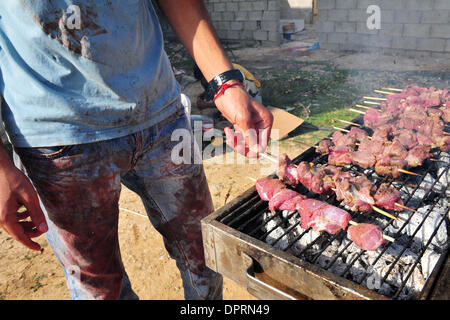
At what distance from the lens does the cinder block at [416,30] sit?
9109mm

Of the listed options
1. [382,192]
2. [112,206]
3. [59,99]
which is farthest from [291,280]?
[59,99]

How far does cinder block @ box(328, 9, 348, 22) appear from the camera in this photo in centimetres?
1036

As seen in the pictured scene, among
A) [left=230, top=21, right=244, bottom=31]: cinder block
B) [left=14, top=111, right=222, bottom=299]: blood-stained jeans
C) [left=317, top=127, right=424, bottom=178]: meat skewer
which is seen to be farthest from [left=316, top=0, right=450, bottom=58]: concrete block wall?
[left=14, top=111, right=222, bottom=299]: blood-stained jeans

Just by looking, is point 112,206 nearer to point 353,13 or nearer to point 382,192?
point 382,192

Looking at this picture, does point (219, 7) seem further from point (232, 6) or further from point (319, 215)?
point (319, 215)

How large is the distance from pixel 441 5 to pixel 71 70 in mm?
9917

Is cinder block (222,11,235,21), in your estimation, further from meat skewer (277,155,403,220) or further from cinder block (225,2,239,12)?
meat skewer (277,155,403,220)

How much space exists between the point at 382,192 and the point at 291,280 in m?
0.97

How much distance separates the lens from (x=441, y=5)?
8555mm

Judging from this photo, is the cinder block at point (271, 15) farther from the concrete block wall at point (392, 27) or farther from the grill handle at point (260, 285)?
the grill handle at point (260, 285)

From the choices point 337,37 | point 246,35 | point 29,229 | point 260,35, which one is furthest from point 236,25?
point 29,229

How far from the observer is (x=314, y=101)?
7.32 metres

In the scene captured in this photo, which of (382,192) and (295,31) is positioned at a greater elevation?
(295,31)
